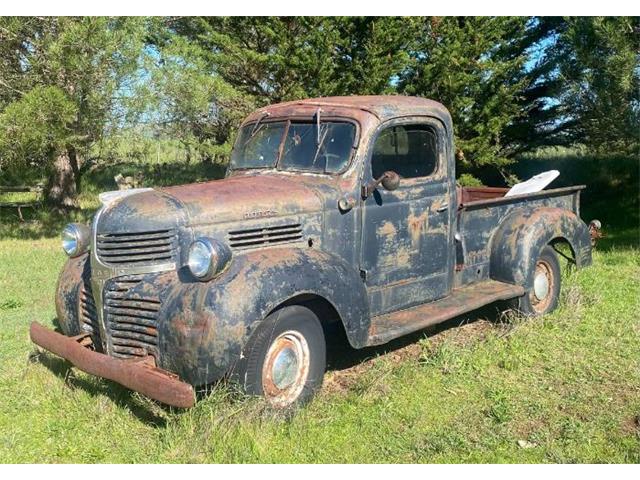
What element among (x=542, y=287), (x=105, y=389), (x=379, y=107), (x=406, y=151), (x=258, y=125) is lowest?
(x=105, y=389)

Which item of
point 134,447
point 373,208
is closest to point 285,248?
point 373,208

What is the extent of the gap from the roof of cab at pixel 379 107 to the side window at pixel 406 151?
12cm

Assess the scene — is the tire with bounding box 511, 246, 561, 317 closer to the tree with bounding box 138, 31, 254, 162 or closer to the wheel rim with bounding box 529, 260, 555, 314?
the wheel rim with bounding box 529, 260, 555, 314

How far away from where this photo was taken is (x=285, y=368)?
4180mm

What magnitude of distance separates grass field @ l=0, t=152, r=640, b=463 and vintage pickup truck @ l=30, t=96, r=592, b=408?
0.30 metres

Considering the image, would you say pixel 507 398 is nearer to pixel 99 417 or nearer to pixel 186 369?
pixel 186 369

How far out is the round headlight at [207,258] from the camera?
3.80 m

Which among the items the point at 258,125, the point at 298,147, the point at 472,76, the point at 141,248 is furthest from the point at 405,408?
the point at 472,76

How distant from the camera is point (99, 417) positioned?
4.17m

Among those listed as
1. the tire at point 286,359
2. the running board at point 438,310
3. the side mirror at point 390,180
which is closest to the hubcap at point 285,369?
the tire at point 286,359

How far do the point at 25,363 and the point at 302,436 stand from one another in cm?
251

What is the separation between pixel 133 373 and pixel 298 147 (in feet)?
7.17

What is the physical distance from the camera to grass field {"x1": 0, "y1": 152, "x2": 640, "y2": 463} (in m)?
3.74

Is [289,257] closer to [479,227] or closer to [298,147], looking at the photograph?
[298,147]
